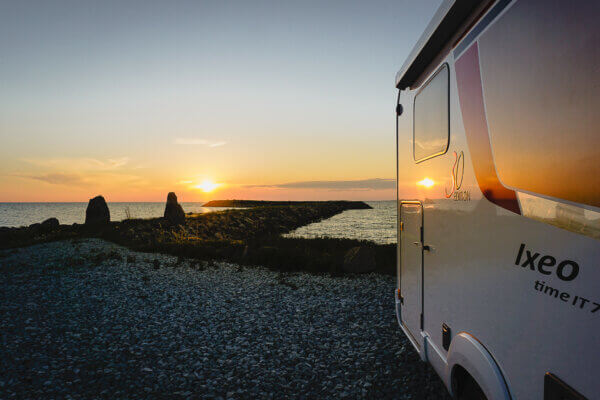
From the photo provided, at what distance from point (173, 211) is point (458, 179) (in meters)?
23.5

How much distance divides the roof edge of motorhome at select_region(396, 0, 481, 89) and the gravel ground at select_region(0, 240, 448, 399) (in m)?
4.06

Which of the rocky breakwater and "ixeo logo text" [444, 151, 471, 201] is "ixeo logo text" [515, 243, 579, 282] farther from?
the rocky breakwater

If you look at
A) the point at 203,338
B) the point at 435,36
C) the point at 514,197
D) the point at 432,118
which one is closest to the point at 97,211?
the point at 203,338

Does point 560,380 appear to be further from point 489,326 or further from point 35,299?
point 35,299

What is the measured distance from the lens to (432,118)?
12.7 feet

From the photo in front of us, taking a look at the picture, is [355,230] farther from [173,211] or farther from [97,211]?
[97,211]

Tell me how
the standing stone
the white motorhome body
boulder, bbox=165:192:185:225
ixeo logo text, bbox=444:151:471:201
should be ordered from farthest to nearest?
boulder, bbox=165:192:185:225
the standing stone
ixeo logo text, bbox=444:151:471:201
the white motorhome body

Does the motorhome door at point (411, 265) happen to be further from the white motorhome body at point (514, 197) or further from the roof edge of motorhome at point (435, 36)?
the roof edge of motorhome at point (435, 36)

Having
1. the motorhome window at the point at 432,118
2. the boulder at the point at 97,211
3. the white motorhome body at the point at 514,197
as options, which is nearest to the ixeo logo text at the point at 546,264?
the white motorhome body at the point at 514,197

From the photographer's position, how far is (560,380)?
6.13 ft

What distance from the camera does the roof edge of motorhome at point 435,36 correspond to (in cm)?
291

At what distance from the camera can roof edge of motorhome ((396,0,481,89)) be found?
9.54 ft

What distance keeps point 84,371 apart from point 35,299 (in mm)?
4806

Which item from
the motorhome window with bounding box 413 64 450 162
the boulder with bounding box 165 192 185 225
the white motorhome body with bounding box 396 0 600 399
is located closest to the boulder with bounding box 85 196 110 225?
the boulder with bounding box 165 192 185 225
